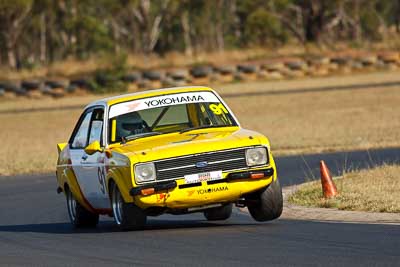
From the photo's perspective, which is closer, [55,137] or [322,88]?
[55,137]

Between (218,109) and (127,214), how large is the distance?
6.46ft

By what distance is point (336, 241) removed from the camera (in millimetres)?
10562

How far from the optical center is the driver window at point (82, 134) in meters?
13.9

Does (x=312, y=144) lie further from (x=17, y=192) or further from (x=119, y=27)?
(x=119, y=27)

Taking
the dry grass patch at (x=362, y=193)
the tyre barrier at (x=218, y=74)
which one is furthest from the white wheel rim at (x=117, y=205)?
the tyre barrier at (x=218, y=74)

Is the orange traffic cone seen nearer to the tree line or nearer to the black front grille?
the black front grille

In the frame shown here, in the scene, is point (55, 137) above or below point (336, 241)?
below

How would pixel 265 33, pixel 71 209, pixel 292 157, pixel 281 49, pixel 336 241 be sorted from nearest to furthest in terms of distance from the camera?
pixel 336 241
pixel 71 209
pixel 292 157
pixel 281 49
pixel 265 33

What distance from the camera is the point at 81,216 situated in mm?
13945

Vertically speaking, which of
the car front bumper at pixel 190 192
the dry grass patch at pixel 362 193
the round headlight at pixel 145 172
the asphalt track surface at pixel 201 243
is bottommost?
the dry grass patch at pixel 362 193

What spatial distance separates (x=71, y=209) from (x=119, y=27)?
7567 cm

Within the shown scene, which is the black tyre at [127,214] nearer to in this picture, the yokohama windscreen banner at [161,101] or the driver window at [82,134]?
the yokohama windscreen banner at [161,101]

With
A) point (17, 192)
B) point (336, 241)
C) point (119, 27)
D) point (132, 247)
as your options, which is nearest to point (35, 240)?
point (132, 247)

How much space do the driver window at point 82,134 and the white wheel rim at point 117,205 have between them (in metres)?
1.49
